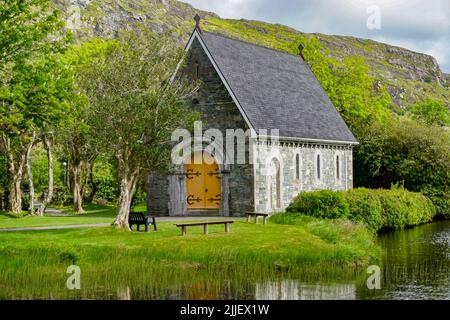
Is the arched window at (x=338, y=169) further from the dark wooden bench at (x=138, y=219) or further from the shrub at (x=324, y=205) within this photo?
the dark wooden bench at (x=138, y=219)

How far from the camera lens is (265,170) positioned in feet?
116

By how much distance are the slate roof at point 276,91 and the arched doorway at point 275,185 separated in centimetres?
176

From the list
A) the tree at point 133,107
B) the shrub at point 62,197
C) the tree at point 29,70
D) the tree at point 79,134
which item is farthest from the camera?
the shrub at point 62,197

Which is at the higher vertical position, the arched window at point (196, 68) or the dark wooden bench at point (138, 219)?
the arched window at point (196, 68)

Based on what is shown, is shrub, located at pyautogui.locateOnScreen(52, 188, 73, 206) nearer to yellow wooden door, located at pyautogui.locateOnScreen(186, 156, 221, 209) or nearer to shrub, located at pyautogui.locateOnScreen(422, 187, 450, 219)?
yellow wooden door, located at pyautogui.locateOnScreen(186, 156, 221, 209)

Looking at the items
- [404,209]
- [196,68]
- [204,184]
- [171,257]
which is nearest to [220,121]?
[196,68]

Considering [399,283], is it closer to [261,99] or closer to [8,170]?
[261,99]

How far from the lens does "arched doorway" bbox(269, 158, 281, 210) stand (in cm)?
3628

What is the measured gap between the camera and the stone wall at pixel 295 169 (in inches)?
1380

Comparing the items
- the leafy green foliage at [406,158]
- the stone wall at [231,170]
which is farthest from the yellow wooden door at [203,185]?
the leafy green foliage at [406,158]

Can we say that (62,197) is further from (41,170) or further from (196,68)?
(196,68)

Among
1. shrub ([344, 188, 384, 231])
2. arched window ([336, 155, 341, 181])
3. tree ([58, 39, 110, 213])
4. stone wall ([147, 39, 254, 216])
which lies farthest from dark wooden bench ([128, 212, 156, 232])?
arched window ([336, 155, 341, 181])
